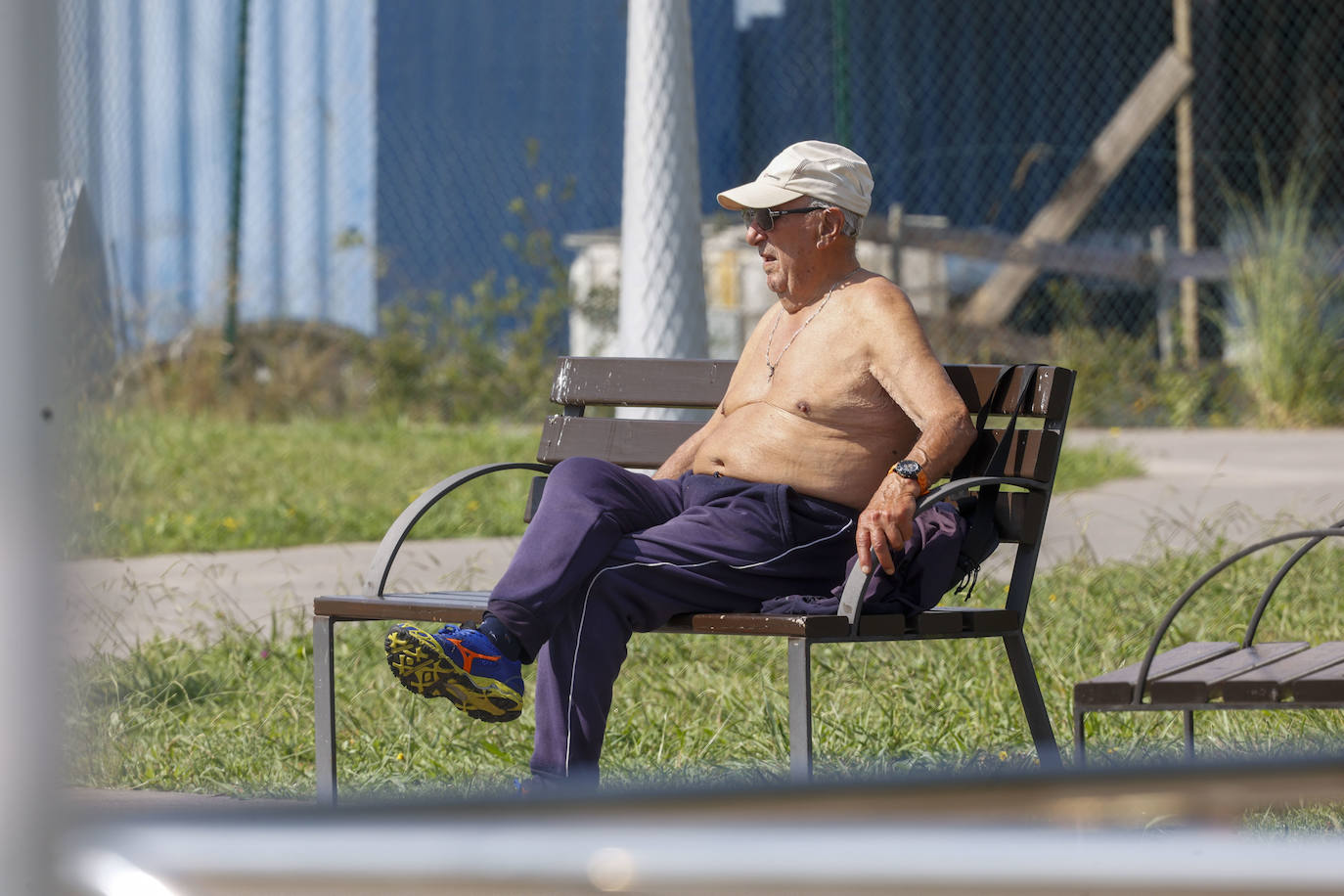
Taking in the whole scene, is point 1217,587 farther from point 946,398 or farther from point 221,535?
point 221,535

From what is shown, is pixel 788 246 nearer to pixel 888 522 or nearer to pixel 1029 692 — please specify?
pixel 888 522

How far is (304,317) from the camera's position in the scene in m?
11.1

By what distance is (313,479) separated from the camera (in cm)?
752

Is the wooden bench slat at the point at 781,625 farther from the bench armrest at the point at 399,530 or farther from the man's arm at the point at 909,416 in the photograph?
the bench armrest at the point at 399,530

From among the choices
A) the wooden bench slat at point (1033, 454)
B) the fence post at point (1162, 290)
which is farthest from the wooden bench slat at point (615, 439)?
the fence post at point (1162, 290)

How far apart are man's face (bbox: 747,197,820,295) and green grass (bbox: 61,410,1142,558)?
233 centimetres

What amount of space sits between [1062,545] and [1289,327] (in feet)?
15.0

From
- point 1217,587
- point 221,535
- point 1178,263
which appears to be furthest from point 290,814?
point 1178,263

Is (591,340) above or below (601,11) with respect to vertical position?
below

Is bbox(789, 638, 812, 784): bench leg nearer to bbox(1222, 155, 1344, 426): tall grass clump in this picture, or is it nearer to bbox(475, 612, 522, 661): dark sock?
bbox(475, 612, 522, 661): dark sock

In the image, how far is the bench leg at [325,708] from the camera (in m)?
2.80

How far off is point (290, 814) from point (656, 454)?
284cm

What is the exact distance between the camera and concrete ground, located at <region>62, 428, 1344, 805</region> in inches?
191

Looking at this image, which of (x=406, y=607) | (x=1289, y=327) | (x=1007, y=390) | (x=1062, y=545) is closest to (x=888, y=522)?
(x=1007, y=390)
